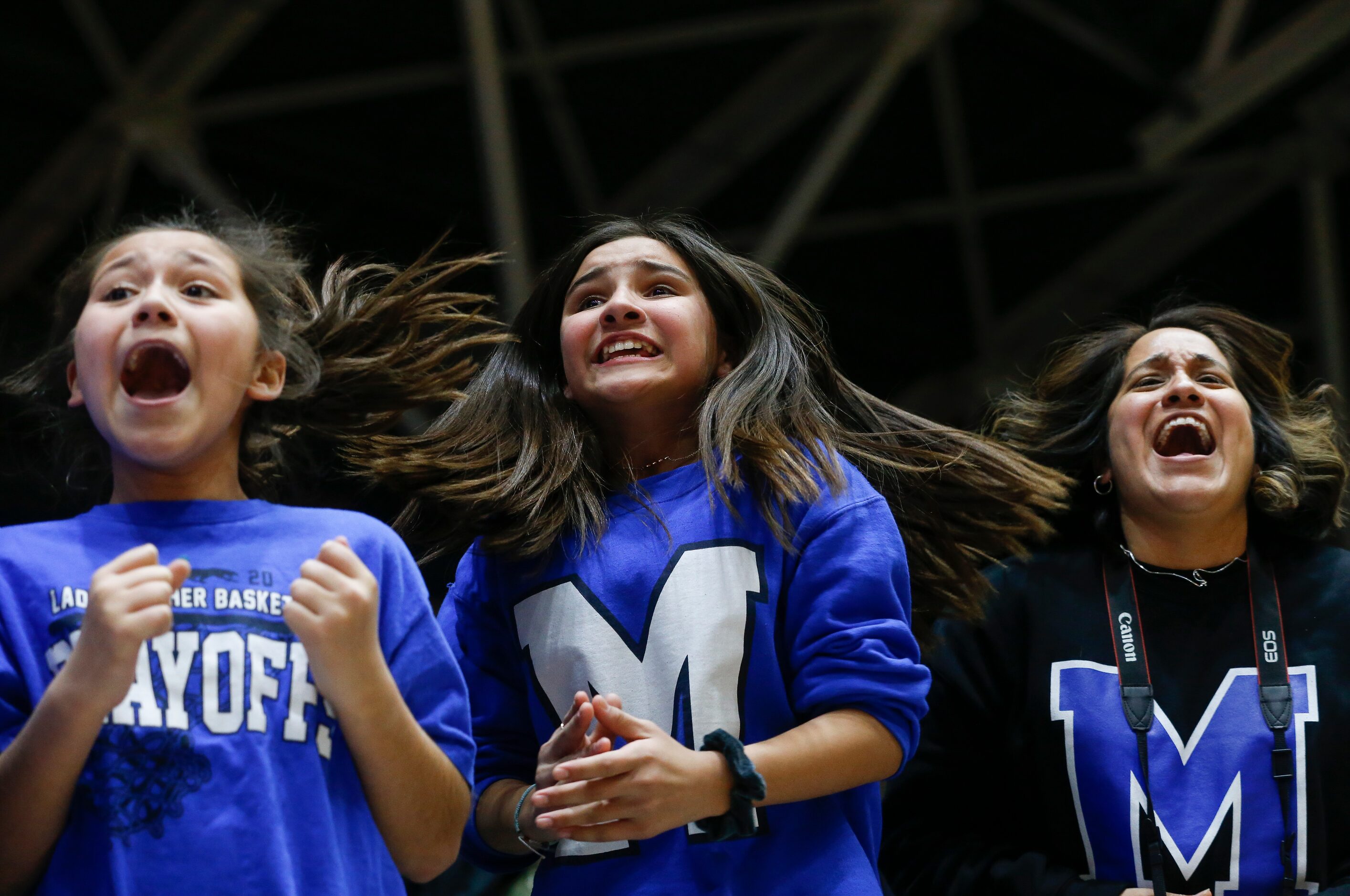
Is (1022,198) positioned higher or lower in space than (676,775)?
higher

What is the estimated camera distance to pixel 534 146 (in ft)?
29.8

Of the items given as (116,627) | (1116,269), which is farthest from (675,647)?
(1116,269)

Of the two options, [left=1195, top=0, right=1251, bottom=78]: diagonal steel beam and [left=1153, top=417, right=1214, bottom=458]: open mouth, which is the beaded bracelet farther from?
[left=1195, top=0, right=1251, bottom=78]: diagonal steel beam

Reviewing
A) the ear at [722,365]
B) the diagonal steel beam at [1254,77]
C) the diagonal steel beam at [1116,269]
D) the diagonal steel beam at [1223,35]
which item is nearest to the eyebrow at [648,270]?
the ear at [722,365]

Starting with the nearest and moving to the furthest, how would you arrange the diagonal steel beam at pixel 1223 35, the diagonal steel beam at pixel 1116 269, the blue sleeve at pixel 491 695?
the blue sleeve at pixel 491 695 < the diagonal steel beam at pixel 1223 35 < the diagonal steel beam at pixel 1116 269

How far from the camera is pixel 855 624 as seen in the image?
2.21 metres

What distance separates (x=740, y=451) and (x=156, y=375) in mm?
900

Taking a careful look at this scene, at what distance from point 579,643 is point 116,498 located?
72 centimetres

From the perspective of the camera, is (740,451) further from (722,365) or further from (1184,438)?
(1184,438)

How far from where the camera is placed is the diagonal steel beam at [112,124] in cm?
718

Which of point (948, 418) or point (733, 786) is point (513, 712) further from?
point (948, 418)

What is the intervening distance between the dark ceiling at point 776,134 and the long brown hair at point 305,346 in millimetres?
3881

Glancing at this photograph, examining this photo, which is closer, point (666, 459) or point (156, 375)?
point (156, 375)

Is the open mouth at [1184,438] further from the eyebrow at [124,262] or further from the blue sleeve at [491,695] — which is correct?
the eyebrow at [124,262]
